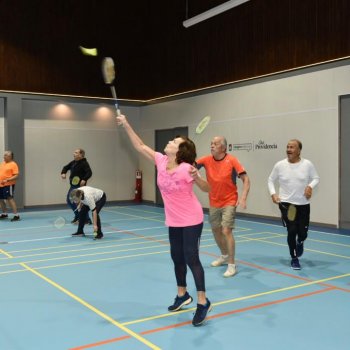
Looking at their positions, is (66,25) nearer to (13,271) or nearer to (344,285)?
(13,271)

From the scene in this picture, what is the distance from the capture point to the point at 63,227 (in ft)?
37.3

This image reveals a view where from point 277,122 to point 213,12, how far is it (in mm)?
3758

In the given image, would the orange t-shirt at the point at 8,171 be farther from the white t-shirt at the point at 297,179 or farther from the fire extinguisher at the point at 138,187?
the white t-shirt at the point at 297,179

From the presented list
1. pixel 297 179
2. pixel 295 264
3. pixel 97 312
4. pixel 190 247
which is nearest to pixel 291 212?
pixel 297 179

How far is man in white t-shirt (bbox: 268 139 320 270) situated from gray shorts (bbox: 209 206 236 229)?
76 centimetres

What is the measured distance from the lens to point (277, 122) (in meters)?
12.6

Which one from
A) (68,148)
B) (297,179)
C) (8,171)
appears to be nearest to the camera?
(297,179)

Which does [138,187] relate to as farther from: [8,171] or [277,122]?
[277,122]

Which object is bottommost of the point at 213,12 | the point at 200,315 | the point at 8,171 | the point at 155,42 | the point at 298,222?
the point at 200,315

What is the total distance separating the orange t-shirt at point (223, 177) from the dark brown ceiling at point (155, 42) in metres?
6.09

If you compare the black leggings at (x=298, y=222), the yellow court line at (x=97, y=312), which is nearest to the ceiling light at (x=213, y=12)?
the black leggings at (x=298, y=222)

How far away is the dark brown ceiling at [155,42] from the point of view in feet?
39.4

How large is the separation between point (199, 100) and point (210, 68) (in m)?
1.13

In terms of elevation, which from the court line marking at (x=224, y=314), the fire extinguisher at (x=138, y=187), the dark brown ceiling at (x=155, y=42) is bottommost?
the court line marking at (x=224, y=314)
